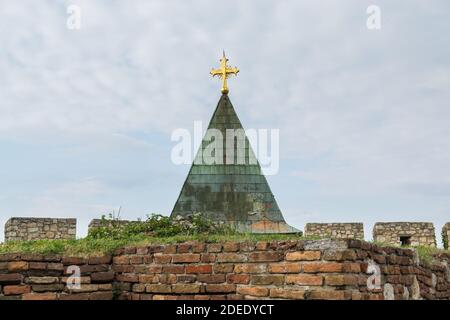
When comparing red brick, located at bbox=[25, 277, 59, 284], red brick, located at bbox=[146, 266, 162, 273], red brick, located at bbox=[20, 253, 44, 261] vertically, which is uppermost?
red brick, located at bbox=[20, 253, 44, 261]

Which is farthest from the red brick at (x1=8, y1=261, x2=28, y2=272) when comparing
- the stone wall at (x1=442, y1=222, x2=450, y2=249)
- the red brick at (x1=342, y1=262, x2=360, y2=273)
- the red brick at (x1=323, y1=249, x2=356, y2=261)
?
the stone wall at (x1=442, y1=222, x2=450, y2=249)

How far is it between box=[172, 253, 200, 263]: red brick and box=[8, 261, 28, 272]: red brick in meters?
1.32

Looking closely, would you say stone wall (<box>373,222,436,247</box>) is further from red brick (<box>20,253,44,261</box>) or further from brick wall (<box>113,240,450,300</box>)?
red brick (<box>20,253,44,261</box>)

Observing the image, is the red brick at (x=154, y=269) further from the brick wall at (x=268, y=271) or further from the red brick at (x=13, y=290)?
the red brick at (x=13, y=290)

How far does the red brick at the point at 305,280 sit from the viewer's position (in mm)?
4191

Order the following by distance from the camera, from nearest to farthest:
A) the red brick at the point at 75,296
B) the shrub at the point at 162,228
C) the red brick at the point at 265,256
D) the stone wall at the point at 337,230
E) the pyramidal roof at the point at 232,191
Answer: the red brick at the point at 265,256 → the red brick at the point at 75,296 → the shrub at the point at 162,228 → the pyramidal roof at the point at 232,191 → the stone wall at the point at 337,230

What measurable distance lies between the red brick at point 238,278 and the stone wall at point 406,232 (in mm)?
8563

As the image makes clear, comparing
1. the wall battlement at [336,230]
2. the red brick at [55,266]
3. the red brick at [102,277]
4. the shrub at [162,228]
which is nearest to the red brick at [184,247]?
the red brick at [102,277]

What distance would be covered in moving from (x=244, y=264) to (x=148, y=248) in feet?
3.30

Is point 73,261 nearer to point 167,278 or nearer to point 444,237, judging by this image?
point 167,278

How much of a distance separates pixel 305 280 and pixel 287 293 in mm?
181

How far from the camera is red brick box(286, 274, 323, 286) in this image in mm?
4191

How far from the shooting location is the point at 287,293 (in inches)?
169

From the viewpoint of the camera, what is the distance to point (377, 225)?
12.5 m
